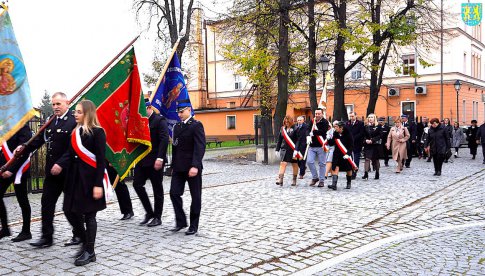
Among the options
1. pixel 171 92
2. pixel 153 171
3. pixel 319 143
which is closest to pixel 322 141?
pixel 319 143

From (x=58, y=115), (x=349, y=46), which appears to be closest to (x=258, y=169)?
(x=349, y=46)

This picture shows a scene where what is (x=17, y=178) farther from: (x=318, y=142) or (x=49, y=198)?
(x=318, y=142)

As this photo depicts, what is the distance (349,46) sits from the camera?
69.7 ft

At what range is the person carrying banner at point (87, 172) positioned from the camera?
5.82 metres

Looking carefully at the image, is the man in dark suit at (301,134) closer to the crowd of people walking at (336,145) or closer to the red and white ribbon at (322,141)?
the crowd of people walking at (336,145)

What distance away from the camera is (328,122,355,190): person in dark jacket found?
39.8 ft

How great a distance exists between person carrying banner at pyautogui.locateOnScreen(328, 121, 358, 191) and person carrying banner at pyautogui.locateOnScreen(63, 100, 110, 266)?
717 centimetres

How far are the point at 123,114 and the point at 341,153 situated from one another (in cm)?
636

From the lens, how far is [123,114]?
7453 mm

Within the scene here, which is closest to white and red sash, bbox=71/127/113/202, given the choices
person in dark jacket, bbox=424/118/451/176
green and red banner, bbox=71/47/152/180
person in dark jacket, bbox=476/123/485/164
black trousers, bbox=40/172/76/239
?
black trousers, bbox=40/172/76/239

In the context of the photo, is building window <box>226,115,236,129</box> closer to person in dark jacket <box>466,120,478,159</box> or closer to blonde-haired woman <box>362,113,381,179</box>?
person in dark jacket <box>466,120,478,159</box>

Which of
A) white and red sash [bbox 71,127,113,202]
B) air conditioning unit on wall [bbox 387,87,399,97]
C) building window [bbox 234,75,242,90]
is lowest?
white and red sash [bbox 71,127,113,202]

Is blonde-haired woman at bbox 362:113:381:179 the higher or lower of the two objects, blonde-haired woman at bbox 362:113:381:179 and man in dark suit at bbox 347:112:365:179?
the lower

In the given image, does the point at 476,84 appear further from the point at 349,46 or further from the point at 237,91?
the point at 349,46
